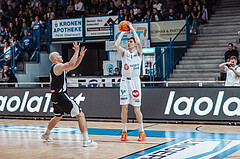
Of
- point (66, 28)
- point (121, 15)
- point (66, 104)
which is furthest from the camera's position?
point (66, 28)

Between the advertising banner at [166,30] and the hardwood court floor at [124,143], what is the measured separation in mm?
8861

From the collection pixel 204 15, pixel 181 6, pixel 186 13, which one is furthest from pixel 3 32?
pixel 204 15

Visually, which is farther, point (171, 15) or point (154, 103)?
point (171, 15)

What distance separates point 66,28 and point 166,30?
5774mm

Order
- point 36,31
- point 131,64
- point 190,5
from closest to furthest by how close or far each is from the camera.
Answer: point 131,64
point 190,5
point 36,31

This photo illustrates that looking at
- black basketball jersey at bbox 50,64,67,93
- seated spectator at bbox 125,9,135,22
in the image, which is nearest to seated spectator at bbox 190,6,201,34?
seated spectator at bbox 125,9,135,22

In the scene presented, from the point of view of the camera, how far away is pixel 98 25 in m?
22.8

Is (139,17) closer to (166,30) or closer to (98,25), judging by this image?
(166,30)

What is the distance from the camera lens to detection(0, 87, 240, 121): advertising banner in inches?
482

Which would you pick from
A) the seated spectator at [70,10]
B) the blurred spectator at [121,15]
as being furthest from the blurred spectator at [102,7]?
the blurred spectator at [121,15]

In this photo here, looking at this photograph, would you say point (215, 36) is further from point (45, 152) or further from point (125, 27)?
point (45, 152)

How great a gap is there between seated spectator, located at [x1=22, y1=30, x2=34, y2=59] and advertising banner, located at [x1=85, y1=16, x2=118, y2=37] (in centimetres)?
312

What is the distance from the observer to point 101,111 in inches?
547

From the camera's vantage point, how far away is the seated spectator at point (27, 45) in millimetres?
23047
